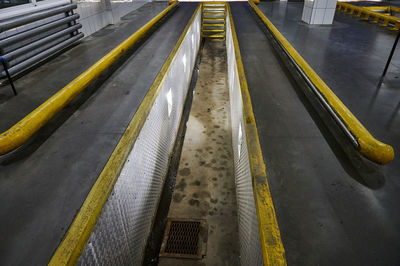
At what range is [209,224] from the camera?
119 inches

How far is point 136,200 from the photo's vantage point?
2254 millimetres

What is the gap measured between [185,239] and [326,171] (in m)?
1.76

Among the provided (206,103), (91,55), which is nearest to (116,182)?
(91,55)

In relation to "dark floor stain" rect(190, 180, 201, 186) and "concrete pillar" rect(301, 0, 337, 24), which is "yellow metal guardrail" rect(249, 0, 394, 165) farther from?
"concrete pillar" rect(301, 0, 337, 24)

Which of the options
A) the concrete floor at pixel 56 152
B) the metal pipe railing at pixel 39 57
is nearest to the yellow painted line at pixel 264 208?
the concrete floor at pixel 56 152

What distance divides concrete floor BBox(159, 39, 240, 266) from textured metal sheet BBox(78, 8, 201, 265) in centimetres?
40

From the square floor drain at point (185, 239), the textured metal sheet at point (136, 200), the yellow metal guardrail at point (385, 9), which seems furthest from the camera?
the yellow metal guardrail at point (385, 9)

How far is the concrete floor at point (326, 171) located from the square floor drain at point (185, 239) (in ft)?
4.45

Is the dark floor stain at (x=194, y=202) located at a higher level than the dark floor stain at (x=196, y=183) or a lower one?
lower

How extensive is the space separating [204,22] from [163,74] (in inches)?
301

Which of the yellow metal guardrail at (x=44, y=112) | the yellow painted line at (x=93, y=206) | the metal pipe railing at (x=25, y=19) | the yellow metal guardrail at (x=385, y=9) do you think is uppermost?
the metal pipe railing at (x=25, y=19)

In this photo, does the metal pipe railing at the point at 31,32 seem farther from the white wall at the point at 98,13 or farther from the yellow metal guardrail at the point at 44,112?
the yellow metal guardrail at the point at 44,112

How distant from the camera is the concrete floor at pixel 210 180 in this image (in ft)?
9.11

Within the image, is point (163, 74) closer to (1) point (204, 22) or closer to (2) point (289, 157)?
(2) point (289, 157)
